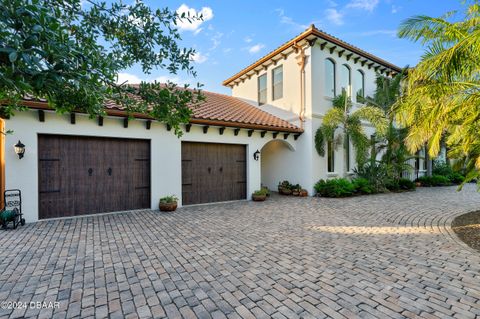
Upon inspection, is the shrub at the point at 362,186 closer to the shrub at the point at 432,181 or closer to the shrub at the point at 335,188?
the shrub at the point at 335,188

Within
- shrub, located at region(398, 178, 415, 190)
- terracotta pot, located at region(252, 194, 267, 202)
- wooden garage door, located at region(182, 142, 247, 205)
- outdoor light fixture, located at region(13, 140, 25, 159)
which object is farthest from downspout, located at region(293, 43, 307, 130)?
outdoor light fixture, located at region(13, 140, 25, 159)

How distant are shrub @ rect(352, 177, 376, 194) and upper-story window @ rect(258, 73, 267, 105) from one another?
7.01m

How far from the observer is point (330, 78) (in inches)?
497

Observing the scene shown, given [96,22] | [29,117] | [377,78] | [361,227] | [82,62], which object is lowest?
[361,227]

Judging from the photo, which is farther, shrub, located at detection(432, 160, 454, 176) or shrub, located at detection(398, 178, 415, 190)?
shrub, located at detection(432, 160, 454, 176)

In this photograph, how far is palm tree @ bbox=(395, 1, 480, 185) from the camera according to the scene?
5289 millimetres

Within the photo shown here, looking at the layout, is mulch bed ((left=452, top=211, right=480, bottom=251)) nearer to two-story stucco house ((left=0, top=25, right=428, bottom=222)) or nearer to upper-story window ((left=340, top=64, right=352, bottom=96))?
two-story stucco house ((left=0, top=25, right=428, bottom=222))

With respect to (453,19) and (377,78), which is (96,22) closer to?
(453,19)

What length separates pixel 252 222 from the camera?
6.99m

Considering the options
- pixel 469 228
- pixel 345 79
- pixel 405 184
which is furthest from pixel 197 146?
pixel 405 184

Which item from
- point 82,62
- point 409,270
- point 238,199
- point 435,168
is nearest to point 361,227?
point 409,270

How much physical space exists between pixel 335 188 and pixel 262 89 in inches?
297

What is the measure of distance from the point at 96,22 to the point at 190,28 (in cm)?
121

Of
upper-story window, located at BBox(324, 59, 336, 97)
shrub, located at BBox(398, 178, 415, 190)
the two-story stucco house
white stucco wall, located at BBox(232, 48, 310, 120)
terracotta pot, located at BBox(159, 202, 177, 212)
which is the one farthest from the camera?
shrub, located at BBox(398, 178, 415, 190)
